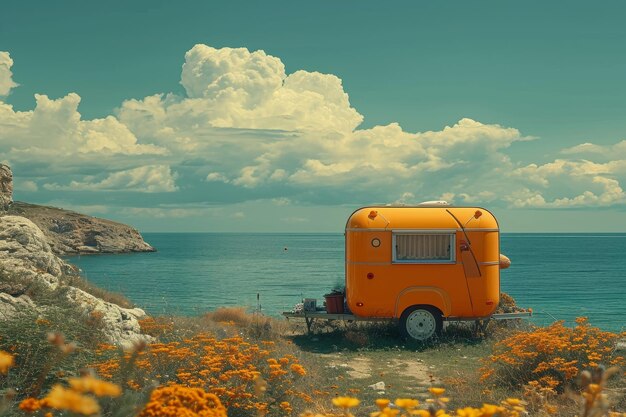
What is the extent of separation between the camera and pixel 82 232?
10844 centimetres

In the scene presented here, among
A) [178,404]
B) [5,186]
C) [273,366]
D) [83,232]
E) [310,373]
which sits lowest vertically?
[310,373]

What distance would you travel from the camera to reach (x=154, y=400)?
13.1 feet

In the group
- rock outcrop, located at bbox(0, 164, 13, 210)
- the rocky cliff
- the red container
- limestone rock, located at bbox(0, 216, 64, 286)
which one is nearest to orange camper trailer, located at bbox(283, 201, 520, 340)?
the red container

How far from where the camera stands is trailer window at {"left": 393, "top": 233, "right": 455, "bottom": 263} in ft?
50.4

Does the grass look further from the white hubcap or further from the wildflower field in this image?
the white hubcap

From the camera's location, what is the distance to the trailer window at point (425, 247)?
15352 millimetres

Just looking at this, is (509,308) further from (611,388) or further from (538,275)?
(538,275)

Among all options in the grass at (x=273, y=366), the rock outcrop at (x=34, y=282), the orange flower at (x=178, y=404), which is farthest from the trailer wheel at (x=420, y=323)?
the orange flower at (x=178, y=404)

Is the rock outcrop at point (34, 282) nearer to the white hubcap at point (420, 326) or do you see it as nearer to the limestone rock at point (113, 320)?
the limestone rock at point (113, 320)

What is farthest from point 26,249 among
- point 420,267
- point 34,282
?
point 420,267

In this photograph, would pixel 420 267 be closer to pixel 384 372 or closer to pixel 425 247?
pixel 425 247

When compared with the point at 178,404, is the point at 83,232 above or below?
below

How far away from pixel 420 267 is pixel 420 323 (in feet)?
4.21

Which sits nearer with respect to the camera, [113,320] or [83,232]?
[113,320]
